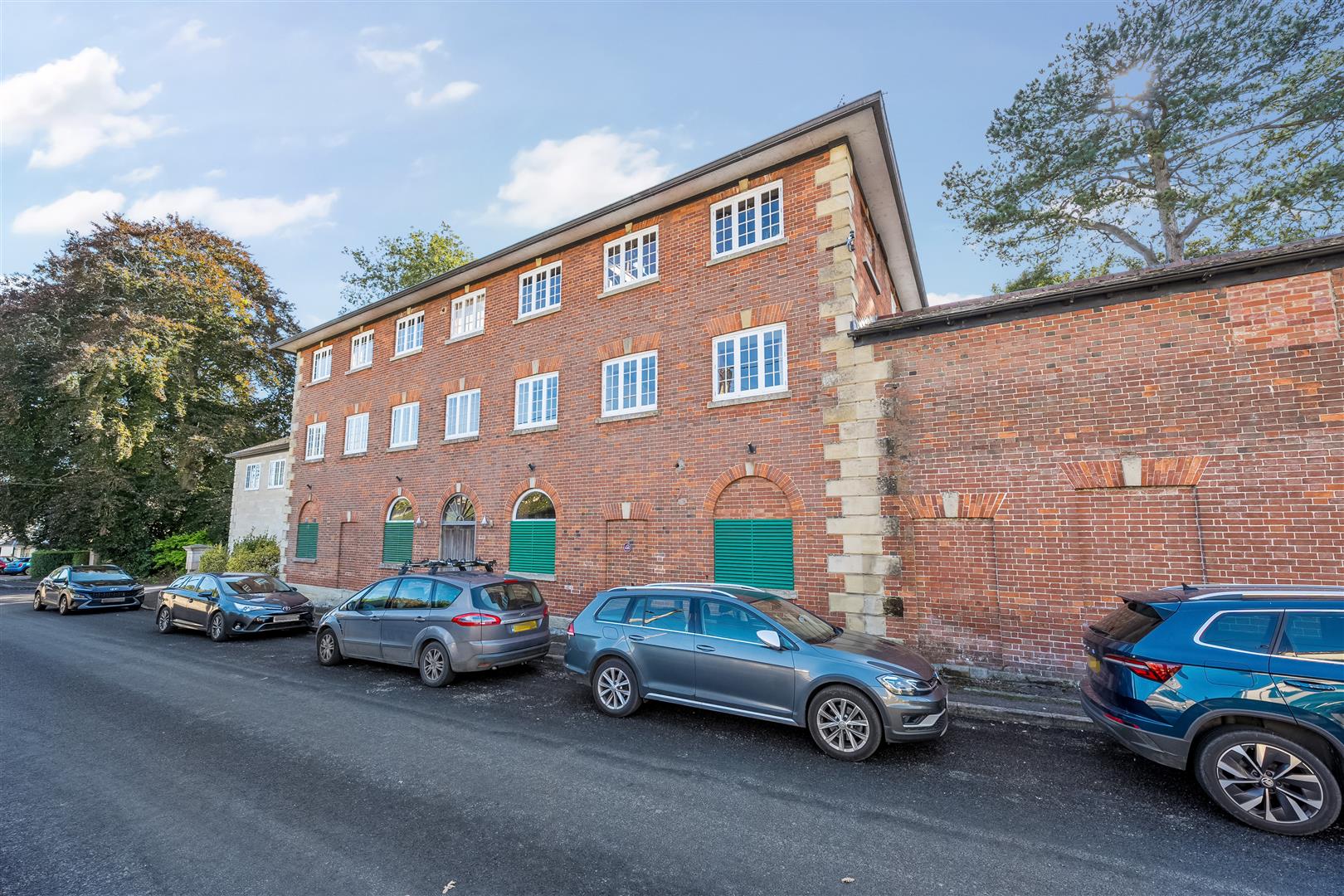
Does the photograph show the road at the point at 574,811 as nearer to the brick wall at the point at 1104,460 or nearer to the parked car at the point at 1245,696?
the parked car at the point at 1245,696

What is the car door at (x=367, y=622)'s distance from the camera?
9.23m

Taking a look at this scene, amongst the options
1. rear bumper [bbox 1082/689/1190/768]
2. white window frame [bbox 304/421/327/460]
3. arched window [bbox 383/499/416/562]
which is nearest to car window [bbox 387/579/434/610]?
arched window [bbox 383/499/416/562]

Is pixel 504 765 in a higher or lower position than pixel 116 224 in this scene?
lower

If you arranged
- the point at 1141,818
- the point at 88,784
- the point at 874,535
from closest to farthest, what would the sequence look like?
the point at 1141,818 < the point at 88,784 < the point at 874,535

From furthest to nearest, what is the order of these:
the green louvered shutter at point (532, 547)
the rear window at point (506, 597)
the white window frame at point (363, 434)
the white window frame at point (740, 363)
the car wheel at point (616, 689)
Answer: the white window frame at point (363, 434) → the green louvered shutter at point (532, 547) → the white window frame at point (740, 363) → the rear window at point (506, 597) → the car wheel at point (616, 689)

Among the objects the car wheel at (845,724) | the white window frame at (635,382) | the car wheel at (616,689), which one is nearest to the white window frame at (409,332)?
the white window frame at (635,382)

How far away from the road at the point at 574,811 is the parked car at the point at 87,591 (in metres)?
14.1

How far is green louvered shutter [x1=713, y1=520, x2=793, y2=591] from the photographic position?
32.5ft

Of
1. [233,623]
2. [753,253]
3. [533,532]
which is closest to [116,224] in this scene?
[233,623]

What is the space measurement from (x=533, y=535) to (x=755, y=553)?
5791mm

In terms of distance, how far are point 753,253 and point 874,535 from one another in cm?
575

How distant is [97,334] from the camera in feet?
82.2

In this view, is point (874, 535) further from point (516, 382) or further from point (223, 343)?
point (223, 343)

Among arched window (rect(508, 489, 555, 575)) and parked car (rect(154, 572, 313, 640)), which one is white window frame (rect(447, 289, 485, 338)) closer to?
arched window (rect(508, 489, 555, 575))
